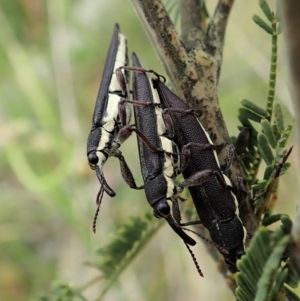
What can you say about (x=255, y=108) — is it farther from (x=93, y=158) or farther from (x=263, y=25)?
(x=93, y=158)

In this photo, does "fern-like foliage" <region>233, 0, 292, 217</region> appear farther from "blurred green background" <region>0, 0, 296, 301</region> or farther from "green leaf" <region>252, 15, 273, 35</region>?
"blurred green background" <region>0, 0, 296, 301</region>

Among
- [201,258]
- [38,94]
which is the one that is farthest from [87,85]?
[201,258]

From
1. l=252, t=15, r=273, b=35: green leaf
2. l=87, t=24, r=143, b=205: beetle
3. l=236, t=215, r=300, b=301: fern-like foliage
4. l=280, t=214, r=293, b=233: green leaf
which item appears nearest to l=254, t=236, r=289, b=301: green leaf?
l=236, t=215, r=300, b=301: fern-like foliage

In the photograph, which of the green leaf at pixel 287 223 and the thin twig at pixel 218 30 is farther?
the thin twig at pixel 218 30

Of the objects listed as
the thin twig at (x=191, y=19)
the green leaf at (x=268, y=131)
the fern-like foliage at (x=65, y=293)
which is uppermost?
the thin twig at (x=191, y=19)

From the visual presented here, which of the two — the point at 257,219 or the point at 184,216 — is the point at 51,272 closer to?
the point at 184,216

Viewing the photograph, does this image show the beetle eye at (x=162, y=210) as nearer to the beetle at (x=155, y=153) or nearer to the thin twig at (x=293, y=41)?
the beetle at (x=155, y=153)

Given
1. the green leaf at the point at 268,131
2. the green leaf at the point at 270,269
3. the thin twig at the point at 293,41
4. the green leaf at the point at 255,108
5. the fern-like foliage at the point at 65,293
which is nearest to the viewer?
the thin twig at the point at 293,41

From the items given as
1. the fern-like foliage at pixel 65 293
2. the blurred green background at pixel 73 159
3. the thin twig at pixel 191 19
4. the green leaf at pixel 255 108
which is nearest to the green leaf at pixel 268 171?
the green leaf at pixel 255 108
